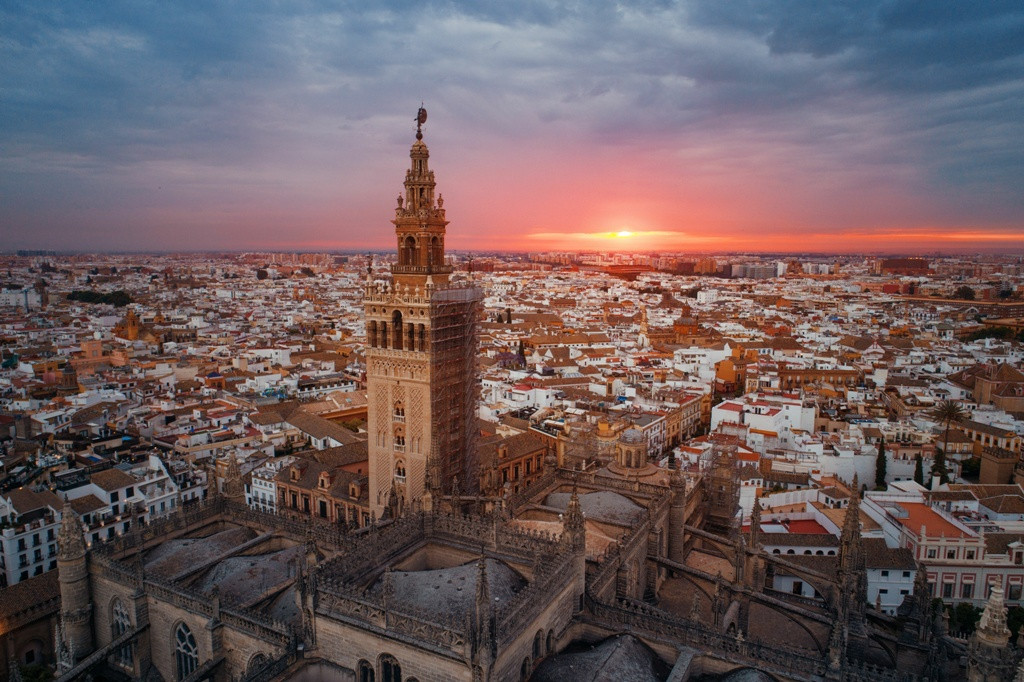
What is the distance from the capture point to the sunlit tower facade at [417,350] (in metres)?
29.2

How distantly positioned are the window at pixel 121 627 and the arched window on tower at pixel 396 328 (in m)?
14.7

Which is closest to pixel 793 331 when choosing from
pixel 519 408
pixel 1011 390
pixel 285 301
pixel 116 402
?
pixel 1011 390

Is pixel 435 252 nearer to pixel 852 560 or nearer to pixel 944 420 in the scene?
pixel 852 560

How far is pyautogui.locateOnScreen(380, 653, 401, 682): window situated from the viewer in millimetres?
13102

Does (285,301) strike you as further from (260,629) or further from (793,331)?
(260,629)

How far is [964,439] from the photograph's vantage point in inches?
1976

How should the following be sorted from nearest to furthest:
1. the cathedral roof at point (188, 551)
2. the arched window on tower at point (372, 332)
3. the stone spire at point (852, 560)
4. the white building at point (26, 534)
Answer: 1. the stone spire at point (852, 560)
2. the cathedral roof at point (188, 551)
3. the arched window on tower at point (372, 332)
4. the white building at point (26, 534)

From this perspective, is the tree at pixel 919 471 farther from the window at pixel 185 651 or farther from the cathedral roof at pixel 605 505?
the window at pixel 185 651

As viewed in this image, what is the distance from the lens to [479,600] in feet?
39.6

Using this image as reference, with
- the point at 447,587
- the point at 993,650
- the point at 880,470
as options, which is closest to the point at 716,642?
the point at 993,650

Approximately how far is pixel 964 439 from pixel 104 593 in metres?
54.9

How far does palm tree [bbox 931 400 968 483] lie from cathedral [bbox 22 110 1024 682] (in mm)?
23601

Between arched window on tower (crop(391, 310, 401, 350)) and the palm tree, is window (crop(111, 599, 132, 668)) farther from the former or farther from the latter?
the palm tree

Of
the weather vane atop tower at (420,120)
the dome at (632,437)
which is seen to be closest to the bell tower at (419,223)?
the weather vane atop tower at (420,120)
